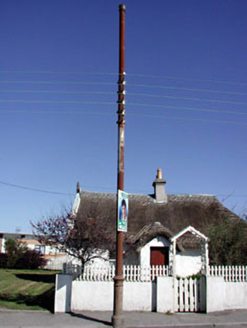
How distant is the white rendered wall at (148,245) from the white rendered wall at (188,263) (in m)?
1.36

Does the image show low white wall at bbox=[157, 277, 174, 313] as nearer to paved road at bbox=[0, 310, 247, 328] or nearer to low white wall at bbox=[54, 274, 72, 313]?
paved road at bbox=[0, 310, 247, 328]

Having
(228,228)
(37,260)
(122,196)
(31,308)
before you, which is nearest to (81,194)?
(37,260)

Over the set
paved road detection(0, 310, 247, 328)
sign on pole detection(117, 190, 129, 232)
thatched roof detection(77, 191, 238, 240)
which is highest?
thatched roof detection(77, 191, 238, 240)

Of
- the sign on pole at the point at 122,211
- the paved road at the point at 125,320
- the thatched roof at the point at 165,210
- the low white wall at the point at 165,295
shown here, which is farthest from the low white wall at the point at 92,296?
the thatched roof at the point at 165,210

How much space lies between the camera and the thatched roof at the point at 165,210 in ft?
78.3

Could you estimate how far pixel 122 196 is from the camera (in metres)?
9.75

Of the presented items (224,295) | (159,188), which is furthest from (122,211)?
(159,188)

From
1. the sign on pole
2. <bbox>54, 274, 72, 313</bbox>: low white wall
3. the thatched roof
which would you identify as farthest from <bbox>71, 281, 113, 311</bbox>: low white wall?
the thatched roof

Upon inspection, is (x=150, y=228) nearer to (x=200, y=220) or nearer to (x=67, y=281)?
(x=200, y=220)

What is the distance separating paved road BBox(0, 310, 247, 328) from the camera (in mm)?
9469

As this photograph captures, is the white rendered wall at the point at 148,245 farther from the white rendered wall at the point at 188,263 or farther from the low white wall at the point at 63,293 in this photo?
the low white wall at the point at 63,293

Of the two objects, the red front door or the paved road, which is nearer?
the paved road

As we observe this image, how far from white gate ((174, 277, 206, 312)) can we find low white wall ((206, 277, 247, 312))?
0.22 m

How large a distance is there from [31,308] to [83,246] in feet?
10.1
